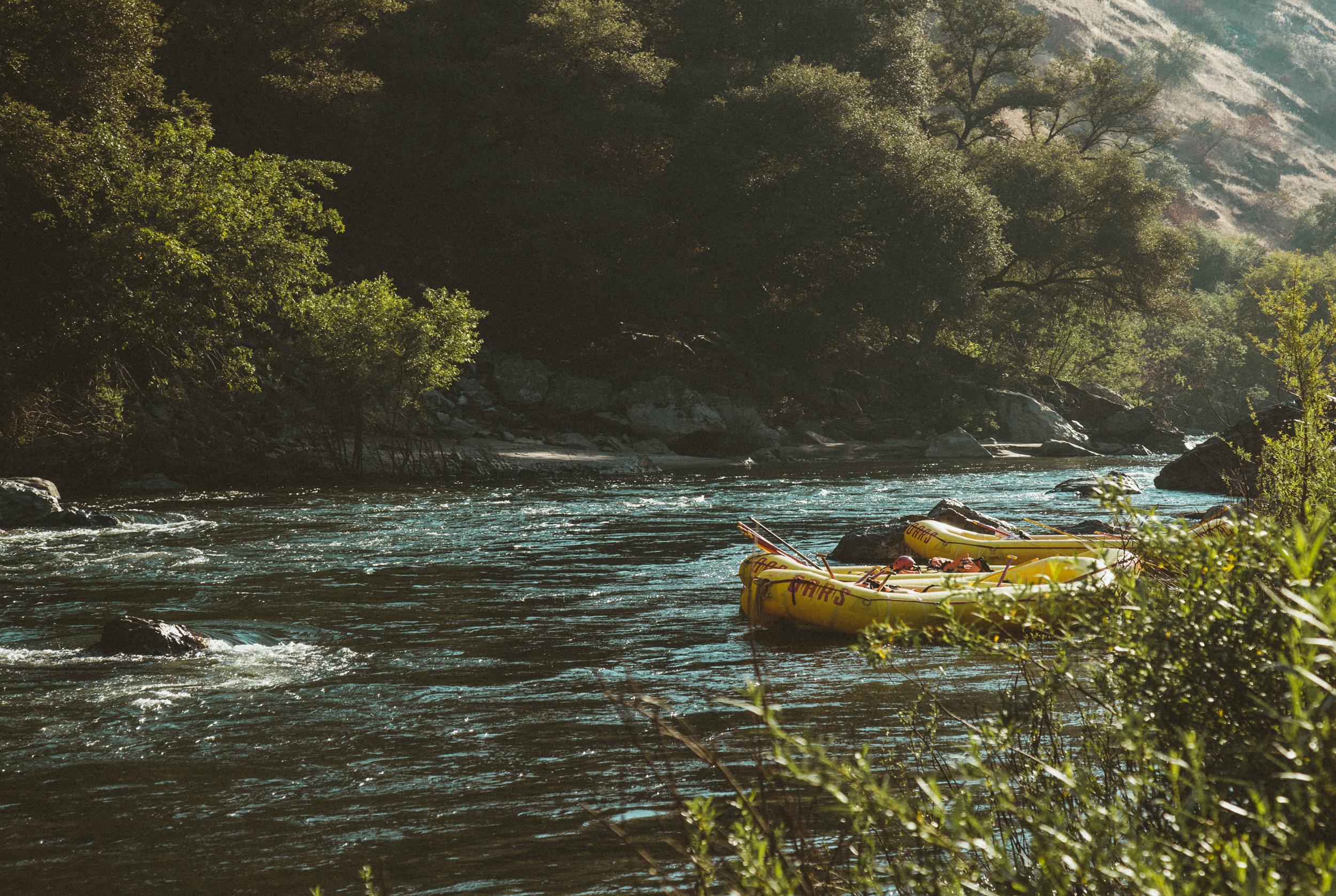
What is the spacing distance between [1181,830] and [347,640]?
7705 millimetres

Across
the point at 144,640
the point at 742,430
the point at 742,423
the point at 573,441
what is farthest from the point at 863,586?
the point at 742,423

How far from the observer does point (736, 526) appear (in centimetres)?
1620

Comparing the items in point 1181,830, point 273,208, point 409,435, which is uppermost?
point 273,208

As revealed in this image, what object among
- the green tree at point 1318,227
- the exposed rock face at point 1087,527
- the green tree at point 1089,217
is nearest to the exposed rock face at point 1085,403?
the green tree at point 1089,217

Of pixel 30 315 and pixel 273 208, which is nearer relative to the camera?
pixel 30 315

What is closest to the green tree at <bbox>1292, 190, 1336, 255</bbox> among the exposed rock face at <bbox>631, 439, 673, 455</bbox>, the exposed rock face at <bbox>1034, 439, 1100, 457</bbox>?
the exposed rock face at <bbox>1034, 439, 1100, 457</bbox>

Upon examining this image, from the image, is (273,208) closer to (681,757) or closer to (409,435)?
(409,435)

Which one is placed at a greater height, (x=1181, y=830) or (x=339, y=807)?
(x=1181, y=830)

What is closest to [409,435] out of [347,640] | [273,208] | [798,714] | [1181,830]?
[273,208]

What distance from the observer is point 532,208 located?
3197 cm

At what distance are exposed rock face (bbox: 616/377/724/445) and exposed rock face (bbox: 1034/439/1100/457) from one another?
10201 mm

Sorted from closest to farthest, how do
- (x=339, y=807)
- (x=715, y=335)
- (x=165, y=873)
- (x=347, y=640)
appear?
(x=165, y=873)
(x=339, y=807)
(x=347, y=640)
(x=715, y=335)

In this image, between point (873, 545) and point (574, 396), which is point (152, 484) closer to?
point (574, 396)

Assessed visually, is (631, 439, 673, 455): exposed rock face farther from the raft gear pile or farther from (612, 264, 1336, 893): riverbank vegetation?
(612, 264, 1336, 893): riverbank vegetation
